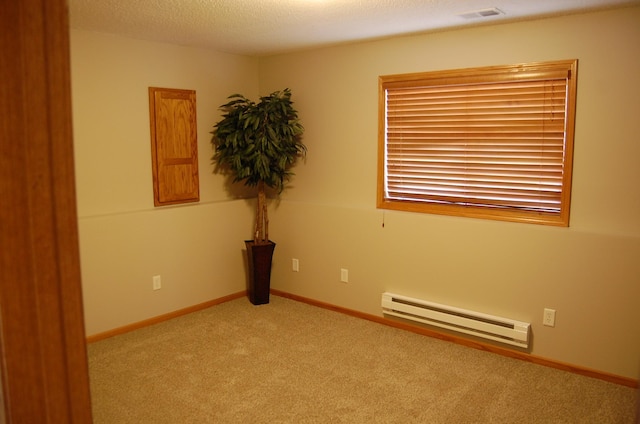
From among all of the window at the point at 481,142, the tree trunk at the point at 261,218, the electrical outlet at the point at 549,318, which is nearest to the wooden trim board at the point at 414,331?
the electrical outlet at the point at 549,318

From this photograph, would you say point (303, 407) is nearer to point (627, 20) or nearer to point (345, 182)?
point (345, 182)

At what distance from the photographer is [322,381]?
125 inches

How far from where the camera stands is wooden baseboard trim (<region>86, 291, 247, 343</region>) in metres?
3.83

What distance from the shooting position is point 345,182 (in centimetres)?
439

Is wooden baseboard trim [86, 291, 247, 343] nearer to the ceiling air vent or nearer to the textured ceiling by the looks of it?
the textured ceiling

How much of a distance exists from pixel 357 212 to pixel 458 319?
120cm

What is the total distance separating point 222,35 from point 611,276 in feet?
10.4

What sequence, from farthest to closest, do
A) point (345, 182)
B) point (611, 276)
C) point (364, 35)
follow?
point (345, 182), point (364, 35), point (611, 276)

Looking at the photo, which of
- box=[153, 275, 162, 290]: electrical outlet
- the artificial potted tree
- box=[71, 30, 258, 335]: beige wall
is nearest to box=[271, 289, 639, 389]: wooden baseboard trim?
the artificial potted tree

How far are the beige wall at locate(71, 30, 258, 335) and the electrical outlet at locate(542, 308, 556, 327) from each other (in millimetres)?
2744

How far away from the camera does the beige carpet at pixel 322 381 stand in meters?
2.80

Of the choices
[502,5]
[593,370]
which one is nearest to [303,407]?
[593,370]

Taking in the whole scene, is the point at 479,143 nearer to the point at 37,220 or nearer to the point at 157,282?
the point at 157,282

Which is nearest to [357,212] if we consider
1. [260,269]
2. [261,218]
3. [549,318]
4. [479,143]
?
[261,218]
